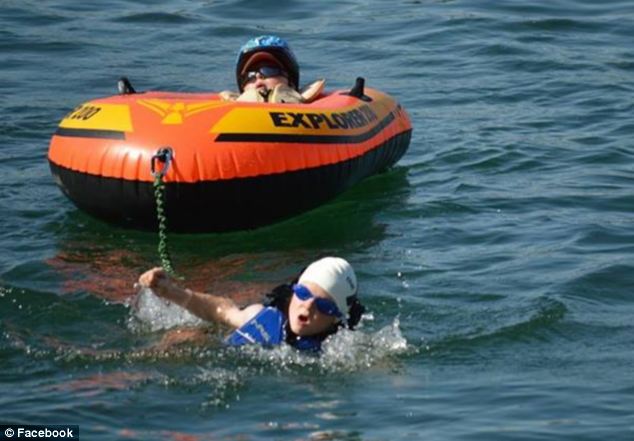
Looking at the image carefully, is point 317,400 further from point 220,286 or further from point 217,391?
point 220,286

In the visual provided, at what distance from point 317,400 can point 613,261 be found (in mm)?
3299

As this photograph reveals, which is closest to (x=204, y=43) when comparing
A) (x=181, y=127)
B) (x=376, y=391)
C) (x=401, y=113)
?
(x=401, y=113)

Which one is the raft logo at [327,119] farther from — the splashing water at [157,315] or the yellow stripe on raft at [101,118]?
the splashing water at [157,315]

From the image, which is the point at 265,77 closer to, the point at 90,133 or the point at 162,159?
the point at 90,133

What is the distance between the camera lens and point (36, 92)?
49.8 feet

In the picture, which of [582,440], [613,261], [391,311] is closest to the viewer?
[582,440]

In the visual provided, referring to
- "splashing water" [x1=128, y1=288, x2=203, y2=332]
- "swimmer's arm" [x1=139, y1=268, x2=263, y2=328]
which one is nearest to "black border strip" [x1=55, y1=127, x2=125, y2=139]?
"splashing water" [x1=128, y1=288, x2=203, y2=332]

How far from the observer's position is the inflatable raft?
10172mm

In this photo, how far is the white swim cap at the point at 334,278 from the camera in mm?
8125

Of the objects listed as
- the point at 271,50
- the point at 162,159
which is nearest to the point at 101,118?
the point at 162,159

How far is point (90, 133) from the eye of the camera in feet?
34.6

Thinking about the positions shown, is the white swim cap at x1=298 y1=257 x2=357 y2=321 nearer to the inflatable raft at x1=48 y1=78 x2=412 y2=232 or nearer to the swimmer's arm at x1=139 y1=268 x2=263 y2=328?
the swimmer's arm at x1=139 y1=268 x2=263 y2=328

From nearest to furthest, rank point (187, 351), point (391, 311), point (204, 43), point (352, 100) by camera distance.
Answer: point (187, 351) < point (391, 311) < point (352, 100) < point (204, 43)

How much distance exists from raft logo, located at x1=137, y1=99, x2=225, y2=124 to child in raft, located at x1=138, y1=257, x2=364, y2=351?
234cm
